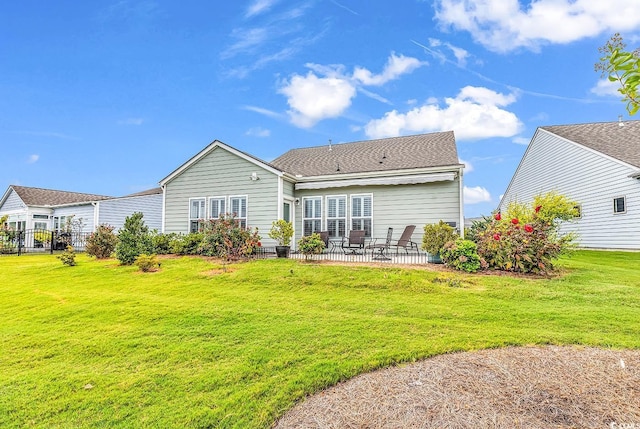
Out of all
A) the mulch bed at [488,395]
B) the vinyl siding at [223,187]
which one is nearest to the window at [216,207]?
the vinyl siding at [223,187]

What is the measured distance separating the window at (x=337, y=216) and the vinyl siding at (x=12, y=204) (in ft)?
88.3

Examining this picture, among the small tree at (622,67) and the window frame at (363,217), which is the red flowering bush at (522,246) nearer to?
the window frame at (363,217)

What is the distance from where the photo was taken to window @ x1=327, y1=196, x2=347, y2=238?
14.9m

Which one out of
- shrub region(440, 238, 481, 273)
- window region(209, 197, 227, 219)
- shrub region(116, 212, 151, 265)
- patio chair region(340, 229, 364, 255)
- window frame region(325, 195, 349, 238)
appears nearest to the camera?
shrub region(440, 238, 481, 273)

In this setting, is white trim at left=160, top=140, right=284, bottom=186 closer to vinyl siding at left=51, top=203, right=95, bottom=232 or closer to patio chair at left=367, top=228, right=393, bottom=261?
patio chair at left=367, top=228, right=393, bottom=261

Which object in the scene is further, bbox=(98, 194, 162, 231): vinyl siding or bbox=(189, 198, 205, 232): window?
bbox=(98, 194, 162, 231): vinyl siding

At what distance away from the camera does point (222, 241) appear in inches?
493

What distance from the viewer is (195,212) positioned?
15797mm

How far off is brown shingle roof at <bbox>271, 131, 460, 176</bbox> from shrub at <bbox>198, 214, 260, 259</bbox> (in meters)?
5.07

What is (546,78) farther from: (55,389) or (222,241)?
(55,389)

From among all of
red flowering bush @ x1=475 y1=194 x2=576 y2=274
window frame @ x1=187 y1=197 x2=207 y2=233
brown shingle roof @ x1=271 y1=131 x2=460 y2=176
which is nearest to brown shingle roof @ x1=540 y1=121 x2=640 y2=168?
brown shingle roof @ x1=271 y1=131 x2=460 y2=176

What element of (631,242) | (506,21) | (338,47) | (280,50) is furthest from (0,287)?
(631,242)

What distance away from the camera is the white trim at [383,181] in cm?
1311

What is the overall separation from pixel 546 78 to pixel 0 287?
826 inches
